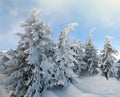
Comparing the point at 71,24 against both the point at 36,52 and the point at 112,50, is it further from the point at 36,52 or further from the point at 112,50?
the point at 112,50

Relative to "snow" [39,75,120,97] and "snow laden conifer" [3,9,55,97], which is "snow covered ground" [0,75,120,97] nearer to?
"snow" [39,75,120,97]

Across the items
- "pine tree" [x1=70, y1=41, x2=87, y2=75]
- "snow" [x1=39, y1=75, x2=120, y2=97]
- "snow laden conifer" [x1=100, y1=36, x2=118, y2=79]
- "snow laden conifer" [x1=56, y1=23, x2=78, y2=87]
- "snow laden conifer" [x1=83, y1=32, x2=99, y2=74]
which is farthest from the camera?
"snow laden conifer" [x1=83, y1=32, x2=99, y2=74]

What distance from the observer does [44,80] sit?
27078 millimetres

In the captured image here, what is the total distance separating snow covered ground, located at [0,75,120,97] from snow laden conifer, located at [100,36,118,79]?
Answer: 1324 millimetres

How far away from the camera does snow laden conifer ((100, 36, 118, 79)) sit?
49.2 meters

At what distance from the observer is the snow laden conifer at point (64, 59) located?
3041cm

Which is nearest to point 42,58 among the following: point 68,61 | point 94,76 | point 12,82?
point 12,82

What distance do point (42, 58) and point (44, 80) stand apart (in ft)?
7.68

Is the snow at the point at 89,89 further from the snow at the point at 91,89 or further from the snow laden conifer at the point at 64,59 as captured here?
the snow laden conifer at the point at 64,59

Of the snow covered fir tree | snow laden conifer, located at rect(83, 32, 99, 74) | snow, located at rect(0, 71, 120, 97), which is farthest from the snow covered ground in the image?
snow laden conifer, located at rect(83, 32, 99, 74)

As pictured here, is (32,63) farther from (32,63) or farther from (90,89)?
(90,89)

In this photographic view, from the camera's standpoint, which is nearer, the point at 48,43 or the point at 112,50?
the point at 48,43

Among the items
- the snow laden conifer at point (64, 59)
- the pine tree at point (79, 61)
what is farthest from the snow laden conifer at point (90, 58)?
the snow laden conifer at point (64, 59)

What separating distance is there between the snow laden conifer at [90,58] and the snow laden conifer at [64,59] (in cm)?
1939
